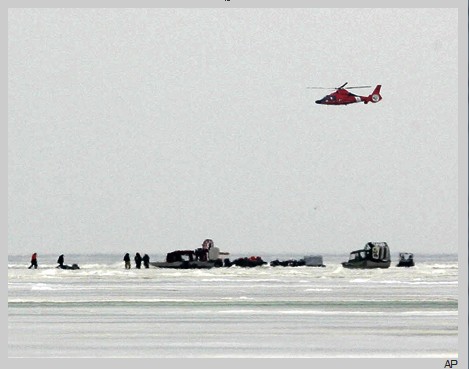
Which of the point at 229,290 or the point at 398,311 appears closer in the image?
the point at 398,311

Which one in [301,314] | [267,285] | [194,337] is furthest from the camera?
[267,285]

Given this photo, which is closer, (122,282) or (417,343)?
(417,343)

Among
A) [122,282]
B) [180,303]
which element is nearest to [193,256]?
[122,282]

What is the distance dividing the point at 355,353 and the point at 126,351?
195 inches

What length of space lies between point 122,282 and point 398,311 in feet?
67.1

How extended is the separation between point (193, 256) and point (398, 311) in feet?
147

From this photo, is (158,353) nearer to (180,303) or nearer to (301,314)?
(301,314)

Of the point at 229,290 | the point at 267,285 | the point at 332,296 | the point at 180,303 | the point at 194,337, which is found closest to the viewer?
the point at 194,337

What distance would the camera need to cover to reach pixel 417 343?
88.0 feet

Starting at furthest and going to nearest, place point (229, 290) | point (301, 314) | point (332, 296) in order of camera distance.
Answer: point (229, 290), point (332, 296), point (301, 314)

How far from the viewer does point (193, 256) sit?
78688mm

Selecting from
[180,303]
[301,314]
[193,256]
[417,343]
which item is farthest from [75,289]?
[193,256]

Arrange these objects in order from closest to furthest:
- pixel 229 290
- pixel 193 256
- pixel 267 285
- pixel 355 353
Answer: pixel 355 353, pixel 229 290, pixel 267 285, pixel 193 256

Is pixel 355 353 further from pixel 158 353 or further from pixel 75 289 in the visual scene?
pixel 75 289
